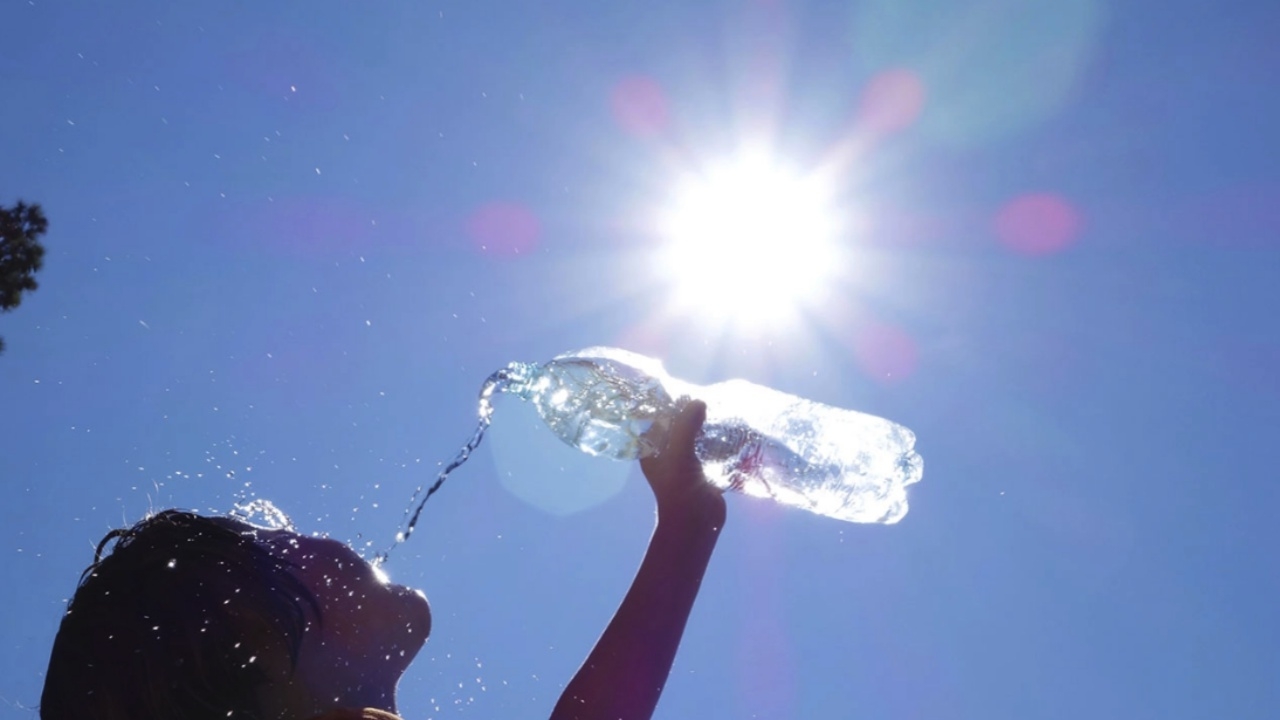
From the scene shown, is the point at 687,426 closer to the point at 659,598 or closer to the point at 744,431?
the point at 659,598

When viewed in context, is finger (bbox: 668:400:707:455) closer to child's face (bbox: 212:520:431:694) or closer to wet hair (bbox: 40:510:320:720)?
child's face (bbox: 212:520:431:694)

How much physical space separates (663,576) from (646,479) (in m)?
0.40

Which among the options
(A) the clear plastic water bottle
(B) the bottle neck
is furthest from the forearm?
(B) the bottle neck

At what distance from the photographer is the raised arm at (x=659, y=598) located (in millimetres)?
2389

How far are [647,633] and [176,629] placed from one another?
1.28 metres

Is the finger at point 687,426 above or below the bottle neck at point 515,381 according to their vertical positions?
below

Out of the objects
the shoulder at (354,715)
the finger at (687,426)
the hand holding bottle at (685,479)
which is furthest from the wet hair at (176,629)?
the finger at (687,426)

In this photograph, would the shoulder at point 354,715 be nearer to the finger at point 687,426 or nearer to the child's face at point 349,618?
the child's face at point 349,618

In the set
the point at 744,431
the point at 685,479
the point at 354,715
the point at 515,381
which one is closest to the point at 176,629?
the point at 354,715

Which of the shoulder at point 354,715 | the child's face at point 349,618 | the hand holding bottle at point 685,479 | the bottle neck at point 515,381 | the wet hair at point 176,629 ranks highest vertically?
the bottle neck at point 515,381

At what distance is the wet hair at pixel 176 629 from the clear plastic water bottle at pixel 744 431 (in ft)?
6.56

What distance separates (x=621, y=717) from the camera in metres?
2.36

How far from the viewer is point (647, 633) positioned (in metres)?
2.51

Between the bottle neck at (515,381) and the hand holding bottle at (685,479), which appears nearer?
the hand holding bottle at (685,479)
